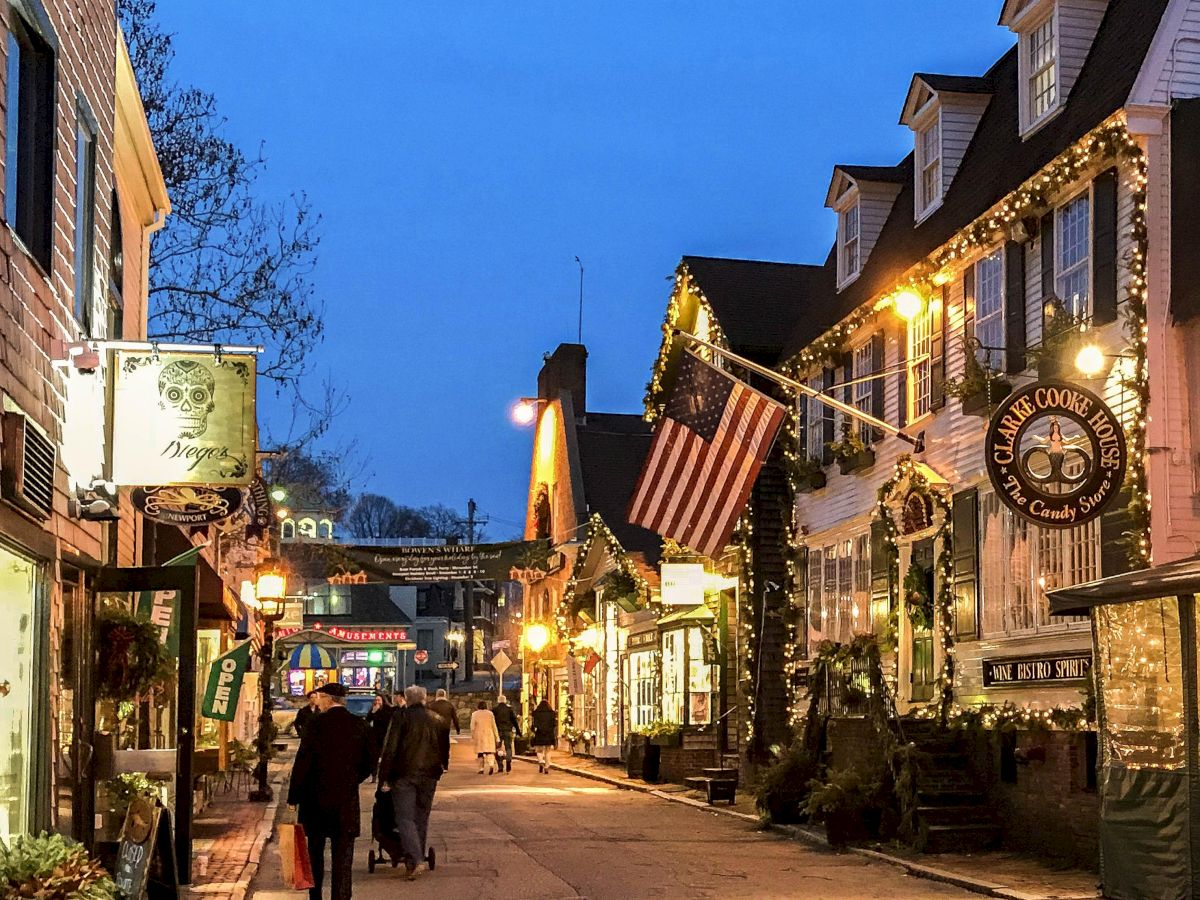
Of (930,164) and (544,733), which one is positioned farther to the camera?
(544,733)

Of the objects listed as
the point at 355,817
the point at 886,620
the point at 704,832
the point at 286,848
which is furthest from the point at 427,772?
the point at 886,620

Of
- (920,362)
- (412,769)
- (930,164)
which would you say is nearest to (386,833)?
(412,769)

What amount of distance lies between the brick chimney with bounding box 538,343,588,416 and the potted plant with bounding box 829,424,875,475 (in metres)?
26.3

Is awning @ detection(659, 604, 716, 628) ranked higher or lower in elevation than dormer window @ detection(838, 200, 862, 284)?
lower

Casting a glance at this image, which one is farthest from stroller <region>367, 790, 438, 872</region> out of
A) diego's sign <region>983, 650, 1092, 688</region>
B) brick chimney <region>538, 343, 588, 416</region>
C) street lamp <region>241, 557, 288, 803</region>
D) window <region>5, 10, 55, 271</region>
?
brick chimney <region>538, 343, 588, 416</region>

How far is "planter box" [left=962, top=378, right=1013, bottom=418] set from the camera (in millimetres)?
19109

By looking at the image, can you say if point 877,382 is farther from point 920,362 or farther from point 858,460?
point 920,362

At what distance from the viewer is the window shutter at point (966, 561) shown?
20.0 metres

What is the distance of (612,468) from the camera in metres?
48.9

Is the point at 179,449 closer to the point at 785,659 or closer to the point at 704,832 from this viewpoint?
the point at 704,832

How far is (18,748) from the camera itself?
9.40 metres

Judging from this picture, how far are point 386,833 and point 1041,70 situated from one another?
462 inches

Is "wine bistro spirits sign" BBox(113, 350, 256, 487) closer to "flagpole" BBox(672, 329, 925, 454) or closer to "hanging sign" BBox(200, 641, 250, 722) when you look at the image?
"flagpole" BBox(672, 329, 925, 454)

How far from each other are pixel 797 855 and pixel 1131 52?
9.32m
